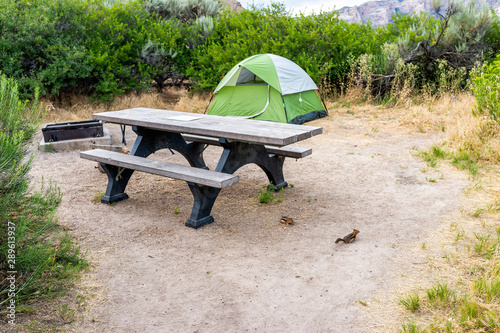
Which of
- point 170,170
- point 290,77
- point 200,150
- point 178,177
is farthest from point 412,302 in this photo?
point 290,77

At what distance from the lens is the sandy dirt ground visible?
2.68 m

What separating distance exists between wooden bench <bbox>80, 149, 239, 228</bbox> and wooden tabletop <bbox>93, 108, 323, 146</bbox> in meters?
0.38

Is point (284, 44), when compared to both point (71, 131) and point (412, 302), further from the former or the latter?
point (412, 302)

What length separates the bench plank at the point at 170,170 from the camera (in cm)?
371

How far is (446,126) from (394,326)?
625cm

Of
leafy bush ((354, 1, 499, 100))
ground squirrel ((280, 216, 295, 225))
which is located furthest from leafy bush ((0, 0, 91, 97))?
ground squirrel ((280, 216, 295, 225))

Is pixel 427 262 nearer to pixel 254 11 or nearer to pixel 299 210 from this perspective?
pixel 299 210

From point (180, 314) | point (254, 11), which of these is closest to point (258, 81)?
point (254, 11)

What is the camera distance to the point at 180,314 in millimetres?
2691

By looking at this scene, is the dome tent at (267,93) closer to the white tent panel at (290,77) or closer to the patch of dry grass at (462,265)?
Result: the white tent panel at (290,77)

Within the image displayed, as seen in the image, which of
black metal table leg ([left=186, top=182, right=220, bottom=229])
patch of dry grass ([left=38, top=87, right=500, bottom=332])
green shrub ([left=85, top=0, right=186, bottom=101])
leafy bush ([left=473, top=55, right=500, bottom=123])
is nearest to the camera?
patch of dry grass ([left=38, top=87, right=500, bottom=332])

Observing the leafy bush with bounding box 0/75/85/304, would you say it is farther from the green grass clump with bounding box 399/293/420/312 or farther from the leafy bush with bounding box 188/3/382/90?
the leafy bush with bounding box 188/3/382/90

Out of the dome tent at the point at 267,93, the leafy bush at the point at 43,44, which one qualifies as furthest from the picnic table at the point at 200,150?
the leafy bush at the point at 43,44

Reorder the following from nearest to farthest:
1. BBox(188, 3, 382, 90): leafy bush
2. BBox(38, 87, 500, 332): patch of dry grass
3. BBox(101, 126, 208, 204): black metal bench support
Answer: BBox(38, 87, 500, 332): patch of dry grass → BBox(101, 126, 208, 204): black metal bench support → BBox(188, 3, 382, 90): leafy bush
